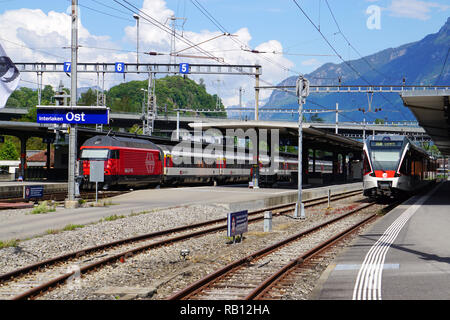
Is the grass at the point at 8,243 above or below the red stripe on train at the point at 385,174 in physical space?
below

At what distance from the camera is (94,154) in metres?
32.4

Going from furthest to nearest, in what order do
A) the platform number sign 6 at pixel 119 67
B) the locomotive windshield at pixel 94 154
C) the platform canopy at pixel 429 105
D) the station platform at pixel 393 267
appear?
1. the platform number sign 6 at pixel 119 67
2. the locomotive windshield at pixel 94 154
3. the platform canopy at pixel 429 105
4. the station platform at pixel 393 267

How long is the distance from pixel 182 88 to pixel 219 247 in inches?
6414

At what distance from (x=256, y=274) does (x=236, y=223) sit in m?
4.51

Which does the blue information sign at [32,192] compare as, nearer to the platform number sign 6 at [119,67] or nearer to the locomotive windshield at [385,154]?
the platform number sign 6 at [119,67]

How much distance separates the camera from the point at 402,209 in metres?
23.6

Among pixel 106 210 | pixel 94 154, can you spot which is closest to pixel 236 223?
pixel 106 210

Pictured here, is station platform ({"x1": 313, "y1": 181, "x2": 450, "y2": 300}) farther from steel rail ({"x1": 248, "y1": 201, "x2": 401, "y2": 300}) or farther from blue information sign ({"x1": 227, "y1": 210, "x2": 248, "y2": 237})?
blue information sign ({"x1": 227, "y1": 210, "x2": 248, "y2": 237})

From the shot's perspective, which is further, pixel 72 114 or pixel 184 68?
pixel 184 68

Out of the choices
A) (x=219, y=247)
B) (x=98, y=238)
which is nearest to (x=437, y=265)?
(x=219, y=247)

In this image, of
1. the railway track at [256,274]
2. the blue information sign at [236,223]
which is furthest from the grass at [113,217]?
the railway track at [256,274]

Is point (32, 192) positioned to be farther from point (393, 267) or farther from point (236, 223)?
point (393, 267)

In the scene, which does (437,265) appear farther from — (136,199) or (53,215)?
(136,199)

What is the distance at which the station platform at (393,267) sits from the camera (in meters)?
7.96
